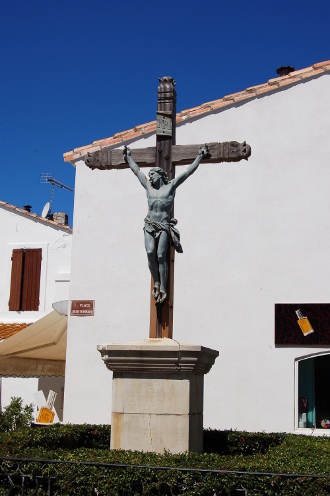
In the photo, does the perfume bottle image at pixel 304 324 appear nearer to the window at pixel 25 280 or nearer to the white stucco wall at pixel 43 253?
the white stucco wall at pixel 43 253

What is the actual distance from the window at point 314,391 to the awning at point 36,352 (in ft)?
14.8

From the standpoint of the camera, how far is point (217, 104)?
1217 cm

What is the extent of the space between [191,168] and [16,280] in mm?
11170

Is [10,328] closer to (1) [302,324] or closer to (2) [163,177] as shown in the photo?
(1) [302,324]

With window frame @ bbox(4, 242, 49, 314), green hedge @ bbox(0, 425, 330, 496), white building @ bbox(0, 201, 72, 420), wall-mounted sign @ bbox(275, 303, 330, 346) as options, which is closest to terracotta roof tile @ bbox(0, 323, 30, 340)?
white building @ bbox(0, 201, 72, 420)

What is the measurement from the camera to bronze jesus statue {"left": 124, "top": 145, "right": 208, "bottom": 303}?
668 centimetres

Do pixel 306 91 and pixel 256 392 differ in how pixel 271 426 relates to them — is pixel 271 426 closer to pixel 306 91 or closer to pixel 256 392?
pixel 256 392

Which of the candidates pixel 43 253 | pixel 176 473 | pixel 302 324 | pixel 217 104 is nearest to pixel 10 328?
pixel 43 253

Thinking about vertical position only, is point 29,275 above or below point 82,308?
above

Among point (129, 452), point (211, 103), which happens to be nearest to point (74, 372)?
point (211, 103)

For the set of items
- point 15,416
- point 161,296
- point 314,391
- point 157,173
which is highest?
point 157,173

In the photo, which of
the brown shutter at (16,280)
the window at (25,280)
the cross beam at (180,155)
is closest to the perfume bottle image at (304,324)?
the cross beam at (180,155)

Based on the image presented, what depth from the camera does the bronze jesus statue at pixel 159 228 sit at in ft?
21.9

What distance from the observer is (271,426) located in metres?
10.9
